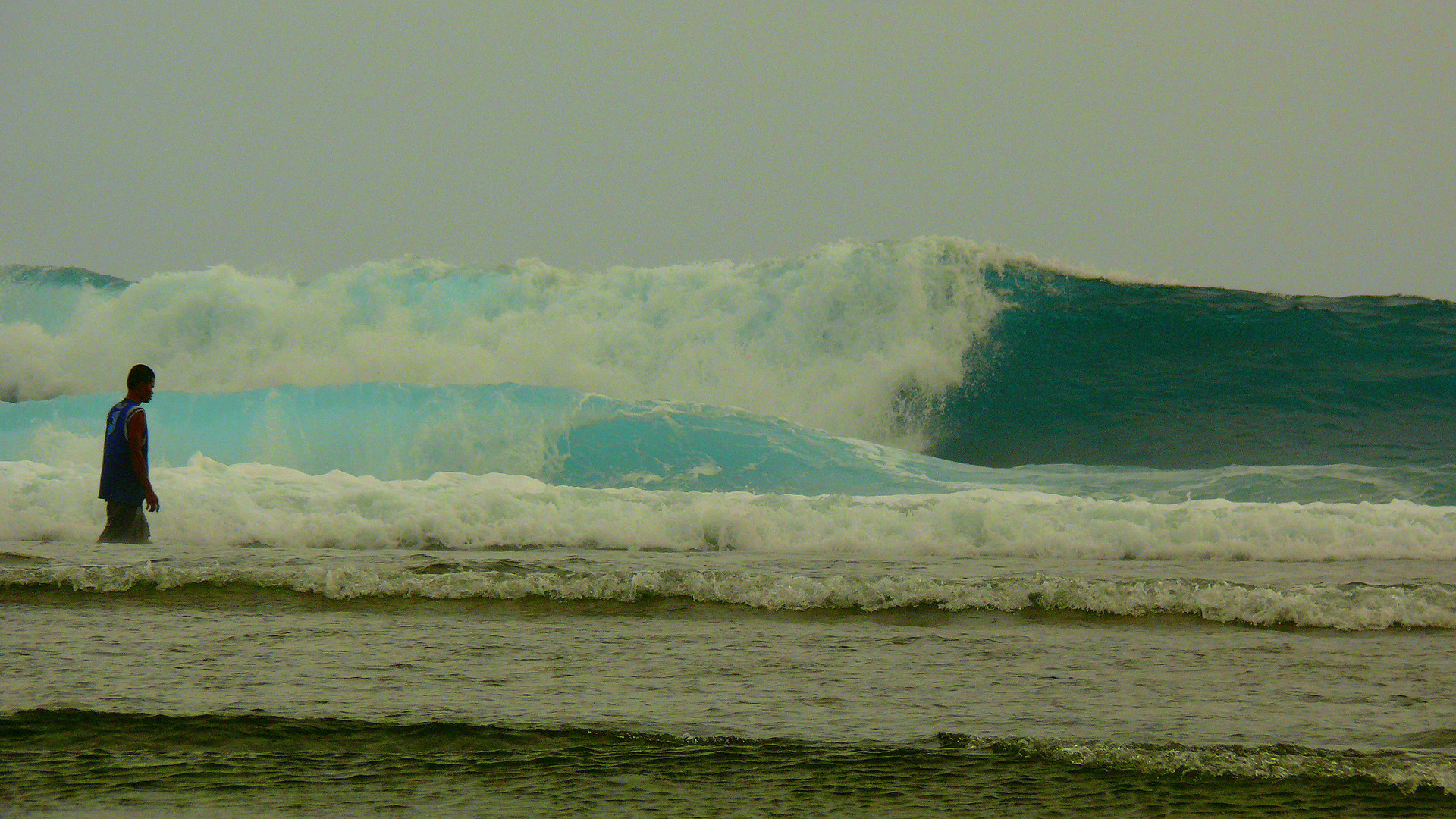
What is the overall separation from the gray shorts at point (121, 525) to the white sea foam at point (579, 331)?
334 inches

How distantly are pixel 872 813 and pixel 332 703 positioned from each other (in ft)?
5.09

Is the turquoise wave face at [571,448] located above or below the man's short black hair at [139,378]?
below

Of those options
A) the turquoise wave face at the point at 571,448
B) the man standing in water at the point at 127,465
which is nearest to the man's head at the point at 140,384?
the man standing in water at the point at 127,465

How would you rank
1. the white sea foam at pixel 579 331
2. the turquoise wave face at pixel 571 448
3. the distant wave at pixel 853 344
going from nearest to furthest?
1. the turquoise wave face at pixel 571 448
2. the distant wave at pixel 853 344
3. the white sea foam at pixel 579 331

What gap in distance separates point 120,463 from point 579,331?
393 inches

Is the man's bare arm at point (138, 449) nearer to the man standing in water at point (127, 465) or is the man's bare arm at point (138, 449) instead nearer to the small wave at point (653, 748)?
the man standing in water at point (127, 465)

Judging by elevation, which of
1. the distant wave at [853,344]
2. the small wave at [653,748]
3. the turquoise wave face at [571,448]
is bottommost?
the small wave at [653,748]

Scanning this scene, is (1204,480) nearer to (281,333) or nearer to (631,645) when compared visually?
(631,645)

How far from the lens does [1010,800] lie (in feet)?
7.43

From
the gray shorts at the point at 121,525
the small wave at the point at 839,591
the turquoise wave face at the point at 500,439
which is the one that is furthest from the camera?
the turquoise wave face at the point at 500,439

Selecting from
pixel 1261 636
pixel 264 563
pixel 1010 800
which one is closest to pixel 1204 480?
pixel 1261 636

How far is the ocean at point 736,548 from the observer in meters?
2.50

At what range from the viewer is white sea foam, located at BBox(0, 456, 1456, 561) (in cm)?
705

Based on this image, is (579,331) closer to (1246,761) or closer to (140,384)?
(140,384)
